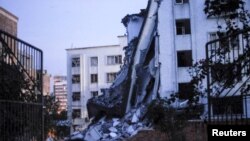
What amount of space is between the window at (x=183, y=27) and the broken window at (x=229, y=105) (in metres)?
23.6

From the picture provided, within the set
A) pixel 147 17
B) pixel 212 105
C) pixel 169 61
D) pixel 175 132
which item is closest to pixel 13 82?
pixel 212 105

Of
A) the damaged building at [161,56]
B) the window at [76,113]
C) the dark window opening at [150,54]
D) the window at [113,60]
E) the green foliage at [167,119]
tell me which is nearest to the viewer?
the green foliage at [167,119]

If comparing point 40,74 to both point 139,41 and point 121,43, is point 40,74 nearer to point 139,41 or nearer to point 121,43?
point 139,41

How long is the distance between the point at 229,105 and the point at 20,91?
13.0 feet

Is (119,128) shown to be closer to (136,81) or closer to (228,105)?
(136,81)

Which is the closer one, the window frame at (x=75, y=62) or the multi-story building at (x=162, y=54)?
the multi-story building at (x=162, y=54)

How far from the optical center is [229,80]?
339 inches

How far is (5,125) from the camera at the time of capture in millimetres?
7766

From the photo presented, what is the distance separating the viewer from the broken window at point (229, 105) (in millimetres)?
8117

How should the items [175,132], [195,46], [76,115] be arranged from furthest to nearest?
[76,115] < [195,46] < [175,132]

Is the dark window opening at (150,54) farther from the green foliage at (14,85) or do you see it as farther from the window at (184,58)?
the green foliage at (14,85)

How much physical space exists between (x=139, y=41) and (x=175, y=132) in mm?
17284

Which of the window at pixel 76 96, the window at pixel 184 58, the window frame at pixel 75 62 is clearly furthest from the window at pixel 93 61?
the window at pixel 184 58

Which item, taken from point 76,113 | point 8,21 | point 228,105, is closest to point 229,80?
point 228,105
